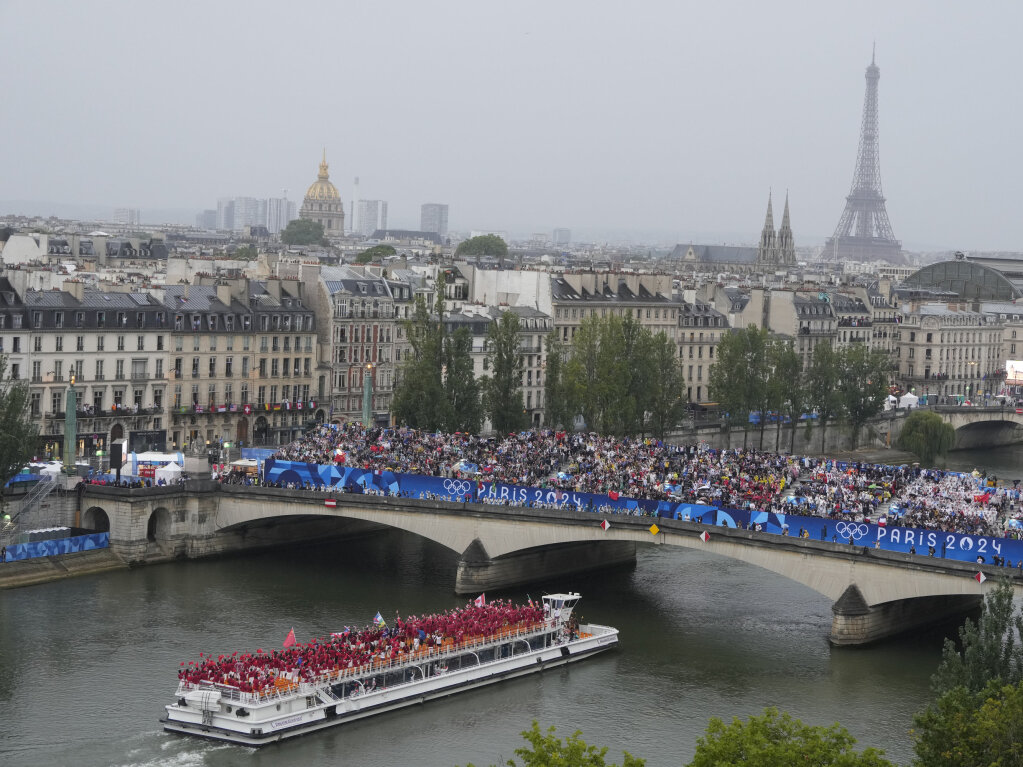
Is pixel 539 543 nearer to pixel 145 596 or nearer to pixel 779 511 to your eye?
pixel 779 511

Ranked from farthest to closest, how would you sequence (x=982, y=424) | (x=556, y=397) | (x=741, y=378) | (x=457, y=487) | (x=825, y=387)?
(x=982, y=424) → (x=825, y=387) → (x=741, y=378) → (x=556, y=397) → (x=457, y=487)

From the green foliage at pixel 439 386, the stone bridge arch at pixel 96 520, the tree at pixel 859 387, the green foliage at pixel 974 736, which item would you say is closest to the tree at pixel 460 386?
the green foliage at pixel 439 386

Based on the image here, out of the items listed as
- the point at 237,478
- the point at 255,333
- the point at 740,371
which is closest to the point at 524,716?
the point at 237,478

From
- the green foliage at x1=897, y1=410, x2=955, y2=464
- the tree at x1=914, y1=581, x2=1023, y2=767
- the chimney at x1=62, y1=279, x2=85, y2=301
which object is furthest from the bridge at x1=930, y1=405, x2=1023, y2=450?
the tree at x1=914, y1=581, x2=1023, y2=767

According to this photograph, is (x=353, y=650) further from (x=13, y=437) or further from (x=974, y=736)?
(x=13, y=437)

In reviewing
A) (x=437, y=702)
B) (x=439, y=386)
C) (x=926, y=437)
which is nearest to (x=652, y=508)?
(x=437, y=702)

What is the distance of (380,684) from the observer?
2183 inches

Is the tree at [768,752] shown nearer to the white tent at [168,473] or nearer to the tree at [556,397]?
the white tent at [168,473]

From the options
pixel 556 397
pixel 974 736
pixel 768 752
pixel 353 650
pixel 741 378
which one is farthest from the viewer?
pixel 741 378

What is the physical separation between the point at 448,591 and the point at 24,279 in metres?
33.6

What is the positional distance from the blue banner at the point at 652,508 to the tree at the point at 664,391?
2931 cm

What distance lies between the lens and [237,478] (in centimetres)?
7875

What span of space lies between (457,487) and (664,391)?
32372mm

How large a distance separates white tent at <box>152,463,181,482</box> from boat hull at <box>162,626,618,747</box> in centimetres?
2279
